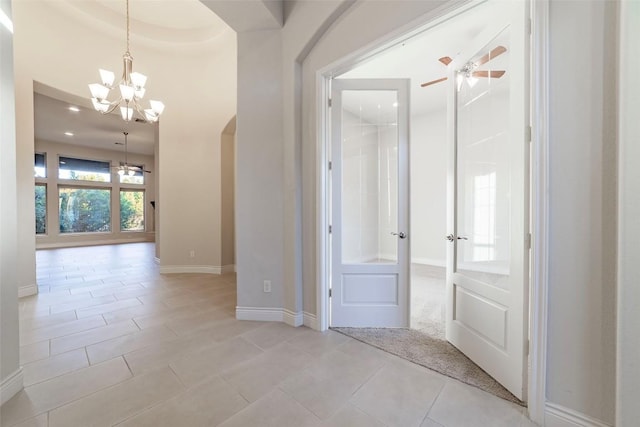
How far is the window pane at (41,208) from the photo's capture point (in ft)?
27.0

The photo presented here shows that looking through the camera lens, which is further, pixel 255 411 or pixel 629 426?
pixel 255 411

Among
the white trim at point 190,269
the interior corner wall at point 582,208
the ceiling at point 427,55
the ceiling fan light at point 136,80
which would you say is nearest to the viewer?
the interior corner wall at point 582,208

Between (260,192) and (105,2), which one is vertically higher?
(105,2)

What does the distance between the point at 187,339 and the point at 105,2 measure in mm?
5262

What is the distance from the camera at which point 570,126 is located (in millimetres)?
1332

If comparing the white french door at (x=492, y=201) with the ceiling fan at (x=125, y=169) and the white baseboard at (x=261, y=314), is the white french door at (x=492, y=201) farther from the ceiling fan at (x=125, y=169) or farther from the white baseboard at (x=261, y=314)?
the ceiling fan at (x=125, y=169)

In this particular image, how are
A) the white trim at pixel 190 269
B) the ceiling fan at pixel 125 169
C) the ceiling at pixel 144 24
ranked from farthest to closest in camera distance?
the ceiling fan at pixel 125 169
the white trim at pixel 190 269
the ceiling at pixel 144 24

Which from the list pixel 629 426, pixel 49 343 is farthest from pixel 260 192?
pixel 629 426

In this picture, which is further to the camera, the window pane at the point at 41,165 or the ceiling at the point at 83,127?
the window pane at the point at 41,165

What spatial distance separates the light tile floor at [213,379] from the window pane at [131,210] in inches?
327

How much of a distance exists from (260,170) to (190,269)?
10.9 feet

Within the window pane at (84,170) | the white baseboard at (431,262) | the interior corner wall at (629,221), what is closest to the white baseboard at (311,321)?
the interior corner wall at (629,221)

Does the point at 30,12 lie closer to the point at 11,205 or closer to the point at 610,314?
the point at 11,205

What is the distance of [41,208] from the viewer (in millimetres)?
8266
